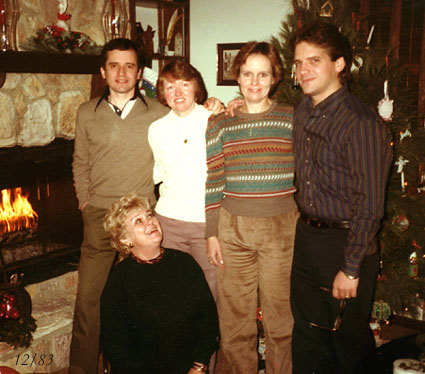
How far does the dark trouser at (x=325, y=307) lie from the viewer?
190 cm

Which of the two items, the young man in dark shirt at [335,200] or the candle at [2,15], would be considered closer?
the young man in dark shirt at [335,200]

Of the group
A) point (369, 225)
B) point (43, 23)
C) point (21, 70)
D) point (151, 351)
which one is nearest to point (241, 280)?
point (151, 351)

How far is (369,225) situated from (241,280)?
0.66 m

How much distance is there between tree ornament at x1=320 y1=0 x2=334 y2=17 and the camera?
7.87 feet

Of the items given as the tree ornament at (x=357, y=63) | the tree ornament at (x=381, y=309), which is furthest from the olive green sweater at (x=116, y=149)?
the tree ornament at (x=381, y=309)

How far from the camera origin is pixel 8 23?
2510 mm

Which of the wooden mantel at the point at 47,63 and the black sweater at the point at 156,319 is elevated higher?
the wooden mantel at the point at 47,63

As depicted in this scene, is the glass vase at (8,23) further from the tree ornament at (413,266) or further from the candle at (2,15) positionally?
the tree ornament at (413,266)

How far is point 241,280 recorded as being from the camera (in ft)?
6.98

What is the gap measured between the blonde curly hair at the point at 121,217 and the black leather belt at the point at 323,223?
67cm

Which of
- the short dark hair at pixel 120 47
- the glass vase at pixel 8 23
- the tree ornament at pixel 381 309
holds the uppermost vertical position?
the glass vase at pixel 8 23

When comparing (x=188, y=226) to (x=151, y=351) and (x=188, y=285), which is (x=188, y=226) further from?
(x=151, y=351)

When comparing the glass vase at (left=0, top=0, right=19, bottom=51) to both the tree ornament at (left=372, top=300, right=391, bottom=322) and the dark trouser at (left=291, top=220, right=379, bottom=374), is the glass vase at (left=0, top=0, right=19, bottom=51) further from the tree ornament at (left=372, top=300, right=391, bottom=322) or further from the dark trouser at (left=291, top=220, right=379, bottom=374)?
the tree ornament at (left=372, top=300, right=391, bottom=322)
